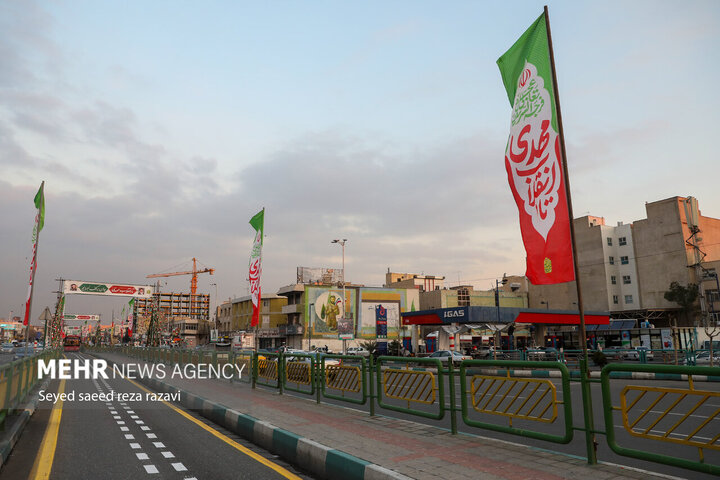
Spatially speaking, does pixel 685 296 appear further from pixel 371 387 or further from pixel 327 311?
pixel 371 387

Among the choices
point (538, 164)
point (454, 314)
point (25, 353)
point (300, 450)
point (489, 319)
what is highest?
point (538, 164)

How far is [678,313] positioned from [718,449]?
72.8 m

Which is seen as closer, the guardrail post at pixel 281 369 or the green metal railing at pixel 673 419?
the green metal railing at pixel 673 419

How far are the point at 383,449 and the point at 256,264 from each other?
13361mm

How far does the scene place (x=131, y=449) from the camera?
26.7ft

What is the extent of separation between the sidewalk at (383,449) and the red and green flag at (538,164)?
92.6 inches

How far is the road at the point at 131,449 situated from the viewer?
6723mm

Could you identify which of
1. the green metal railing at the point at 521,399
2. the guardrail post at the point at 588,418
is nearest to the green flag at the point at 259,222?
the green metal railing at the point at 521,399

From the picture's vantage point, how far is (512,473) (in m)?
5.55

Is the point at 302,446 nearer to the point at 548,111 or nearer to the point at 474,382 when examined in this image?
the point at 474,382

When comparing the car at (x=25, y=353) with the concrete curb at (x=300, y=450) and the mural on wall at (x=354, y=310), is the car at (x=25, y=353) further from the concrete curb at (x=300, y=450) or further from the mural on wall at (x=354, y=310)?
the mural on wall at (x=354, y=310)

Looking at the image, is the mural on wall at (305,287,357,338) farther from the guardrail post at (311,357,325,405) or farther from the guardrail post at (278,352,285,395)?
the guardrail post at (311,357,325,405)

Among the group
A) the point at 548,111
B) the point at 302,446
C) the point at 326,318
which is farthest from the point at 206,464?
the point at 326,318

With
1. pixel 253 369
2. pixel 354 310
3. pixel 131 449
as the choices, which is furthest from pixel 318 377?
pixel 354 310
